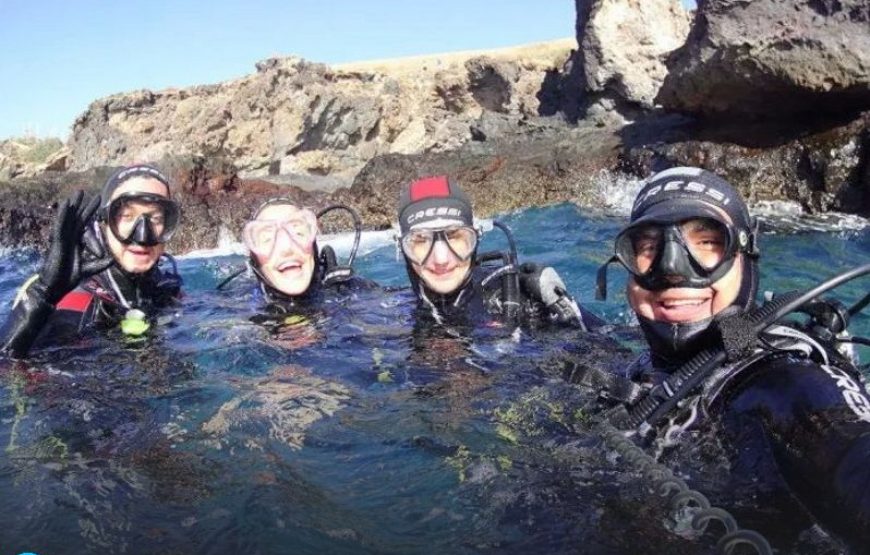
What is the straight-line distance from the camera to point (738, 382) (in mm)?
2059

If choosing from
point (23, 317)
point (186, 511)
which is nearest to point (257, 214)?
point (23, 317)

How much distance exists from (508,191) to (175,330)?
10.1 metres

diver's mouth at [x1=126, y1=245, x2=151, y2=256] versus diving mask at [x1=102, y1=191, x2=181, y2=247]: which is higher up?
diving mask at [x1=102, y1=191, x2=181, y2=247]

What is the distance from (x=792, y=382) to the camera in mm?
1816

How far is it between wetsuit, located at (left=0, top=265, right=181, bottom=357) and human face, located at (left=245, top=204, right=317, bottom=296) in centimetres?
76

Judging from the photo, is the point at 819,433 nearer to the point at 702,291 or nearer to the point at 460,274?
the point at 702,291

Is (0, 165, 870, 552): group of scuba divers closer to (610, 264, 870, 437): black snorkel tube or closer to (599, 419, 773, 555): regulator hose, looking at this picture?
(610, 264, 870, 437): black snorkel tube

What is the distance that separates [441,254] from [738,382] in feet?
7.54

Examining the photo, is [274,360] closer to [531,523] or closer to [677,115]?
[531,523]

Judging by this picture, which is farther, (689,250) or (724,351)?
(689,250)

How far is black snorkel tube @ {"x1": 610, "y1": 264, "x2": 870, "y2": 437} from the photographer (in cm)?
194

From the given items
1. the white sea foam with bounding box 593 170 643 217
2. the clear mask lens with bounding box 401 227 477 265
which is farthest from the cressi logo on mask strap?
the white sea foam with bounding box 593 170 643 217

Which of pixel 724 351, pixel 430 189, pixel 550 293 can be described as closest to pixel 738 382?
pixel 724 351

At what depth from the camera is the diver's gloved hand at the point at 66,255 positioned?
11.7 feet
